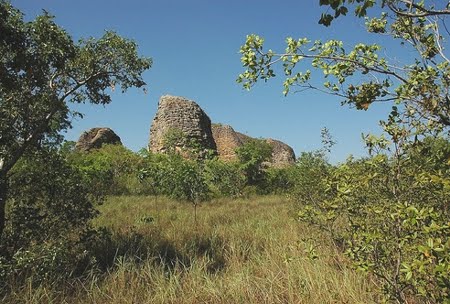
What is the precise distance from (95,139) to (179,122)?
369 inches

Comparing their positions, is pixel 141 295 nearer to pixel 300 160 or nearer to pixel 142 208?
pixel 142 208

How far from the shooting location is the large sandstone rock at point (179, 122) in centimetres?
3666

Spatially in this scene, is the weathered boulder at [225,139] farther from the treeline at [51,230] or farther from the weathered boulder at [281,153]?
the treeline at [51,230]

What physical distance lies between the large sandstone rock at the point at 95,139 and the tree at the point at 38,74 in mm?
33248

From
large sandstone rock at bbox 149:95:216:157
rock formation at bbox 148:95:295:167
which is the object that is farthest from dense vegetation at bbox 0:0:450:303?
large sandstone rock at bbox 149:95:216:157

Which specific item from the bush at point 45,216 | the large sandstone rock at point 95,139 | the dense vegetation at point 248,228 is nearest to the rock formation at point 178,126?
the large sandstone rock at point 95,139

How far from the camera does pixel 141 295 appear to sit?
580cm

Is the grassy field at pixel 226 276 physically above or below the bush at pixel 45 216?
below

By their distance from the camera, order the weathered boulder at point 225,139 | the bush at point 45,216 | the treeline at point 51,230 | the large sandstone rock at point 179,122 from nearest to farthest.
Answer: the treeline at point 51,230 < the bush at point 45,216 < the large sandstone rock at point 179,122 < the weathered boulder at point 225,139

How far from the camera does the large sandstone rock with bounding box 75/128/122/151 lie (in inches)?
1559

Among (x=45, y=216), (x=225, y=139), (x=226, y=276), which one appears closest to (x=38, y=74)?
(x=45, y=216)

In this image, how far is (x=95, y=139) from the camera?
40.2 m

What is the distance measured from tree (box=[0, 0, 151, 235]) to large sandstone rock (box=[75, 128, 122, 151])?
33.2 meters

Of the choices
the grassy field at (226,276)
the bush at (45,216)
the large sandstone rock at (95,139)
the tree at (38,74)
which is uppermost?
the large sandstone rock at (95,139)
